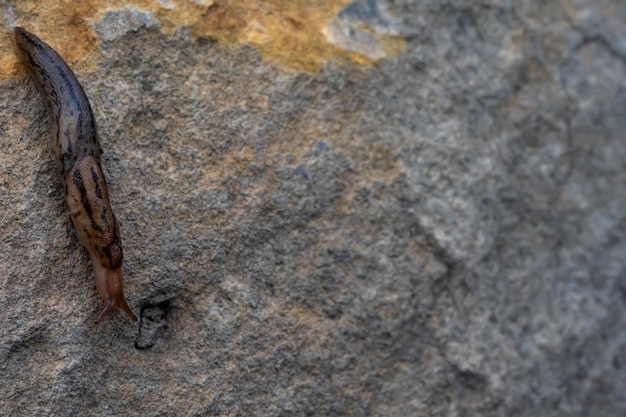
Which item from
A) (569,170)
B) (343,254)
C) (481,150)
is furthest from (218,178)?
(569,170)

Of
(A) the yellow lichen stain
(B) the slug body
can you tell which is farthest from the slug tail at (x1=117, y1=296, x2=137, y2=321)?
(A) the yellow lichen stain

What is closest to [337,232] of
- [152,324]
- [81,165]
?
[152,324]

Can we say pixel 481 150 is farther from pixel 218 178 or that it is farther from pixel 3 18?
pixel 3 18

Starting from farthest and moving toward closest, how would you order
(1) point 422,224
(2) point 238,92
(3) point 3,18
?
(1) point 422,224 → (2) point 238,92 → (3) point 3,18

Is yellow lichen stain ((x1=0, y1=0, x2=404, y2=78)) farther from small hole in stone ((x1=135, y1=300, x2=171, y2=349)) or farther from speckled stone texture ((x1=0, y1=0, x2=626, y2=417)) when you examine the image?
small hole in stone ((x1=135, y1=300, x2=171, y2=349))

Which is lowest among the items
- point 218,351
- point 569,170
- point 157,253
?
point 218,351

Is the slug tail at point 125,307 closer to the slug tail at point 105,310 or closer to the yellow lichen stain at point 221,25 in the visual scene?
the slug tail at point 105,310

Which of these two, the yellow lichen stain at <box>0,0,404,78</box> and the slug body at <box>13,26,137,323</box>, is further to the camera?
the yellow lichen stain at <box>0,0,404,78</box>
